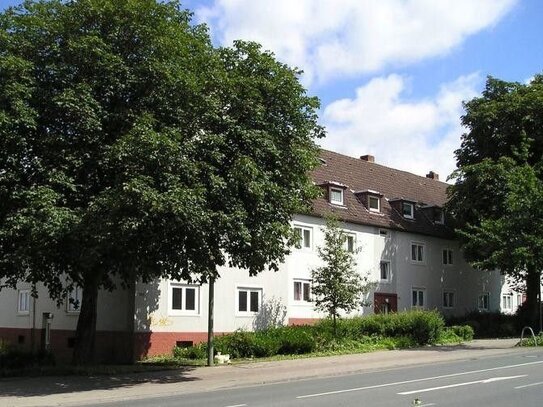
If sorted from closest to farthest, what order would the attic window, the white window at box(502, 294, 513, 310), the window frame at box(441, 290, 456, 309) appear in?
the window frame at box(441, 290, 456, 309)
the attic window
the white window at box(502, 294, 513, 310)

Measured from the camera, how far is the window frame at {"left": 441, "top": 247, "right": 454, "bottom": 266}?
43188 millimetres

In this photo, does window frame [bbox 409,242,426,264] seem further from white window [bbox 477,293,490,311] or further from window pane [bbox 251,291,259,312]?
window pane [bbox 251,291,259,312]

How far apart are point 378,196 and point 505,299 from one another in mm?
15838

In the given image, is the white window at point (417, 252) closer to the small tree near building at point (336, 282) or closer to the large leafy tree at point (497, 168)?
the large leafy tree at point (497, 168)

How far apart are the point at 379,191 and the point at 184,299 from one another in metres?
17.3

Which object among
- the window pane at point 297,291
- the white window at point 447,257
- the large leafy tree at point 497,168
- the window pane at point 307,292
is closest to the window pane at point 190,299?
the window pane at point 297,291

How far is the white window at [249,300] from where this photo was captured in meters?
30.3

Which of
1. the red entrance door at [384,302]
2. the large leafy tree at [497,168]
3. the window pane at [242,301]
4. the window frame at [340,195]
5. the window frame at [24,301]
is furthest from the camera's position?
the red entrance door at [384,302]

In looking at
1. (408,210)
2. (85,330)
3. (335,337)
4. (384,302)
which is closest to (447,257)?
(408,210)

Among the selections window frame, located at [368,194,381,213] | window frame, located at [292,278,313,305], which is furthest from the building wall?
window frame, located at [368,194,381,213]

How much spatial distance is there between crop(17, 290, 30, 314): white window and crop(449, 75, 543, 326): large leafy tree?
20.5 m

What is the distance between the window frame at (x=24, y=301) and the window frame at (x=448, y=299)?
80.8 ft

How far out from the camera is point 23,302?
31.0 metres

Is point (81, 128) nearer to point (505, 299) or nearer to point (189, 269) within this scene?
point (189, 269)
